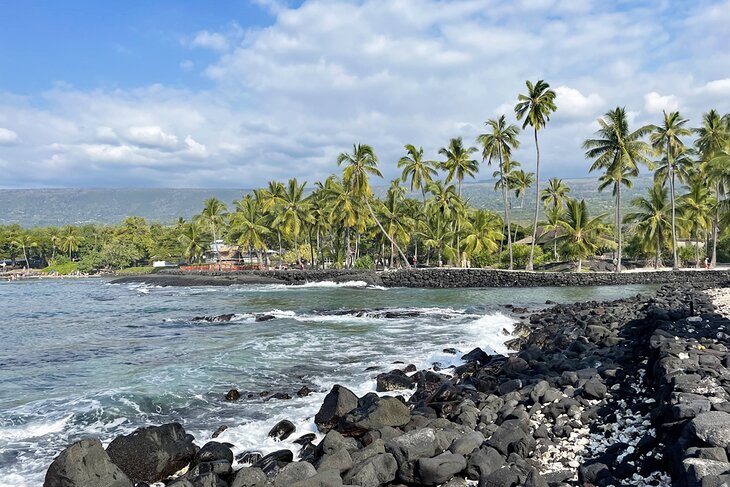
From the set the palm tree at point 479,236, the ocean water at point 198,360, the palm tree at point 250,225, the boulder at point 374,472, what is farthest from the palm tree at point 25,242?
the boulder at point 374,472

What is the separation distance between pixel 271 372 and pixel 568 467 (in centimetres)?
896

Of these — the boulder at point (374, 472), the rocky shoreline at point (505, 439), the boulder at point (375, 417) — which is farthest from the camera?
the boulder at point (375, 417)

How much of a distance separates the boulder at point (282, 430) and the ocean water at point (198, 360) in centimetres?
14

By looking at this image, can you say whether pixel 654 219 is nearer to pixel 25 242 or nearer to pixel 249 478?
pixel 249 478

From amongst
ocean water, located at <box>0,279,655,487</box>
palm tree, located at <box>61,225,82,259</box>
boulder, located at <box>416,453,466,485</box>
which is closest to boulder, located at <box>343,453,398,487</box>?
boulder, located at <box>416,453,466,485</box>

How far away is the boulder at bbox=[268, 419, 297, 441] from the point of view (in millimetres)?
8930

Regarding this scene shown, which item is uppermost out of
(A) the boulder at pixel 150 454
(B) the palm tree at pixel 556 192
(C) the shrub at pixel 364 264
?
(B) the palm tree at pixel 556 192

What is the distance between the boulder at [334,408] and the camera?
358 inches

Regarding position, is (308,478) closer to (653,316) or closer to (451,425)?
(451,425)

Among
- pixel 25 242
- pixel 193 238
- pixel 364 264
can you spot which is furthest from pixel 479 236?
pixel 25 242

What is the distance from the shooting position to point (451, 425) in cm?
812

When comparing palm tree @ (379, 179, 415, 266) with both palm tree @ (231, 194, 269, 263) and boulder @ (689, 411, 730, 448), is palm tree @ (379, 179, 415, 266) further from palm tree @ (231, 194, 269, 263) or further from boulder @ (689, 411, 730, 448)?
boulder @ (689, 411, 730, 448)

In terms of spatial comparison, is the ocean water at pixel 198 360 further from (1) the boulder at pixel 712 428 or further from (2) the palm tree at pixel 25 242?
(2) the palm tree at pixel 25 242

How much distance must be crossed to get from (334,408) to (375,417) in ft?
3.29
